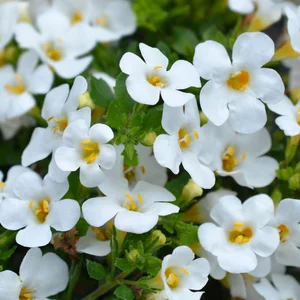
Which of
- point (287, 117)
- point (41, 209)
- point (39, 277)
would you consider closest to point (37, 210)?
point (41, 209)

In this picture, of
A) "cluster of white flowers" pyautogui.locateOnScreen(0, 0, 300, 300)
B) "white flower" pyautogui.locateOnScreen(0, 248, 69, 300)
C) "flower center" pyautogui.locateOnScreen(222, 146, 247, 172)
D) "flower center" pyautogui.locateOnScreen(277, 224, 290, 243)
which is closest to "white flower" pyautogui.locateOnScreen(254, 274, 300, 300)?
"cluster of white flowers" pyautogui.locateOnScreen(0, 0, 300, 300)

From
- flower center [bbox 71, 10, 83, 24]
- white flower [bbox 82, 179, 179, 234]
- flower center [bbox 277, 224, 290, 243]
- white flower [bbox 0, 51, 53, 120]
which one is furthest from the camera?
flower center [bbox 71, 10, 83, 24]

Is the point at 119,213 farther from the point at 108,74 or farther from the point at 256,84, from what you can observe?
the point at 108,74

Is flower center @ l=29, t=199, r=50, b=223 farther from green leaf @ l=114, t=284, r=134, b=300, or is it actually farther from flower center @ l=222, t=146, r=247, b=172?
flower center @ l=222, t=146, r=247, b=172

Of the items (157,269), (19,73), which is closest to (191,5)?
(19,73)

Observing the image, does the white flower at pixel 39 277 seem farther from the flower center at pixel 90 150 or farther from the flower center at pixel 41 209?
the flower center at pixel 90 150

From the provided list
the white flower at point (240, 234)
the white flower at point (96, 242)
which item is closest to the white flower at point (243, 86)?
the white flower at point (240, 234)
